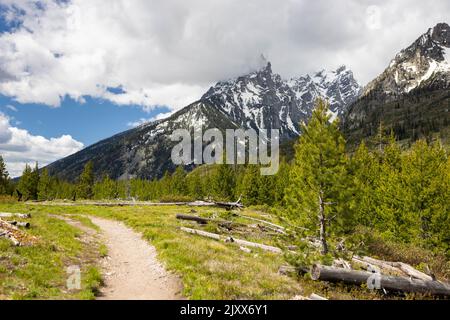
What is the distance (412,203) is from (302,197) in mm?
19081

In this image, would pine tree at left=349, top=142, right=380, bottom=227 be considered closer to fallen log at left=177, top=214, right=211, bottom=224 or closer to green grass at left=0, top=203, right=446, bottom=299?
fallen log at left=177, top=214, right=211, bottom=224

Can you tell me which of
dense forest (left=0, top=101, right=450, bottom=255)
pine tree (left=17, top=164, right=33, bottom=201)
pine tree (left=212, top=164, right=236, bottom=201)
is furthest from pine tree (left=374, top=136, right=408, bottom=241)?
pine tree (left=17, top=164, right=33, bottom=201)

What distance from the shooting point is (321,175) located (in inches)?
819

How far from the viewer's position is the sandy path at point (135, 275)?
1238 centimetres

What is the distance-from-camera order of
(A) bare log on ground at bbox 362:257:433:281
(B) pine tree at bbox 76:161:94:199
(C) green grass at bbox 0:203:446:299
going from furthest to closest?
(B) pine tree at bbox 76:161:94:199, (A) bare log on ground at bbox 362:257:433:281, (C) green grass at bbox 0:203:446:299

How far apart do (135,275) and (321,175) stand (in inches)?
501

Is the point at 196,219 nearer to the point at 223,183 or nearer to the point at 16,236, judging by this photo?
the point at 16,236

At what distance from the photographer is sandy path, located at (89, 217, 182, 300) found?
12380 millimetres

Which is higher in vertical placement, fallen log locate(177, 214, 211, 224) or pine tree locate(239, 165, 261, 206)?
pine tree locate(239, 165, 261, 206)

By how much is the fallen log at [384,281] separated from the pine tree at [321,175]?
20.0 ft

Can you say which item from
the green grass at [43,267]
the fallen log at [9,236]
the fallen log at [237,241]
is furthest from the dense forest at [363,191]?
the fallen log at [9,236]

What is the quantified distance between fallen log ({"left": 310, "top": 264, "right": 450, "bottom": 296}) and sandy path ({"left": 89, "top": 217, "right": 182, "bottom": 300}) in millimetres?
6227
